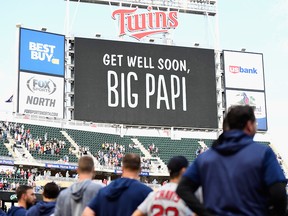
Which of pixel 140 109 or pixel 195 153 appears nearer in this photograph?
pixel 140 109

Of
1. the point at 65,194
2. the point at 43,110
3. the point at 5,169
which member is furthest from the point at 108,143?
the point at 65,194

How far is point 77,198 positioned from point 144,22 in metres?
36.7

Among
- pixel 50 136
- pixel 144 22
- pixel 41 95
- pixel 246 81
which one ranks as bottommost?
pixel 50 136

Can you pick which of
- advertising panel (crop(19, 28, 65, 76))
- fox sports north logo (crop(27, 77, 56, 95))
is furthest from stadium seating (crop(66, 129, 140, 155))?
advertising panel (crop(19, 28, 65, 76))

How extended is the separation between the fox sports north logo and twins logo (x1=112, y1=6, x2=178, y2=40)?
22.2 ft

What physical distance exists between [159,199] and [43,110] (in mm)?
32696

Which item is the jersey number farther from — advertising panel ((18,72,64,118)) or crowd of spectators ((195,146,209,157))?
crowd of spectators ((195,146,209,157))

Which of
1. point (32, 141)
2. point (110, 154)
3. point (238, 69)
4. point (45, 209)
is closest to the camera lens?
point (45, 209)

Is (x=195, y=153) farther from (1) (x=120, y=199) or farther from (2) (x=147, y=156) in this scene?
(1) (x=120, y=199)

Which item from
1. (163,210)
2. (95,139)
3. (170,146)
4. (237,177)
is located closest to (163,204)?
(163,210)

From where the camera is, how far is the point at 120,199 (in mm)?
5281

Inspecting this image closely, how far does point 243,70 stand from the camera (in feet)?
139

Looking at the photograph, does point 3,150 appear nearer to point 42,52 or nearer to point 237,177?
point 42,52

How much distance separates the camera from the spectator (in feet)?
18.8
